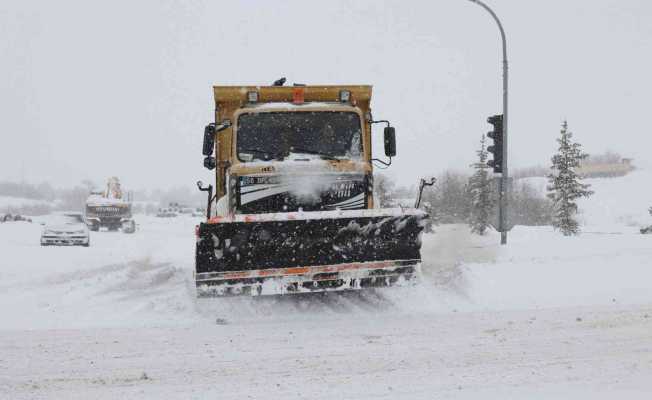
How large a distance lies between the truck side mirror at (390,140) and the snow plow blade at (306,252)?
2.31 m

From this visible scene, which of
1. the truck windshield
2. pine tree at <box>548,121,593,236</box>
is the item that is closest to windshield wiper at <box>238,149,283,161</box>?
the truck windshield

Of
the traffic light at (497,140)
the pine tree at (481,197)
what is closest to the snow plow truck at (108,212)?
the pine tree at (481,197)

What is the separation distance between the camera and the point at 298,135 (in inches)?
375

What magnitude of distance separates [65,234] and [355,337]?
23204 millimetres

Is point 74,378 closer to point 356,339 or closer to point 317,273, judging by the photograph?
point 356,339

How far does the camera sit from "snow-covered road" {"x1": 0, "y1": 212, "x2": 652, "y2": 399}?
480 cm

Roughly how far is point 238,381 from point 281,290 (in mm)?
2878

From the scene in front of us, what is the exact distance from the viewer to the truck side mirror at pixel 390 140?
10.4 metres

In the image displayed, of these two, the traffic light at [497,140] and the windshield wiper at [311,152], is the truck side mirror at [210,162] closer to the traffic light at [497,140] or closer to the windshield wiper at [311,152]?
the windshield wiper at [311,152]

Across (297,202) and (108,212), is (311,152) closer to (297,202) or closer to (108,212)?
(297,202)

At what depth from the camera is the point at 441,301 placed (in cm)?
902

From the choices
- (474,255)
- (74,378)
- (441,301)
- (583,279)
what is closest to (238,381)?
(74,378)

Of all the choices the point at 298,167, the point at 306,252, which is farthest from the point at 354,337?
the point at 298,167

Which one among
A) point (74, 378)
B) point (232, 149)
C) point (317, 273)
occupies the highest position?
point (232, 149)
